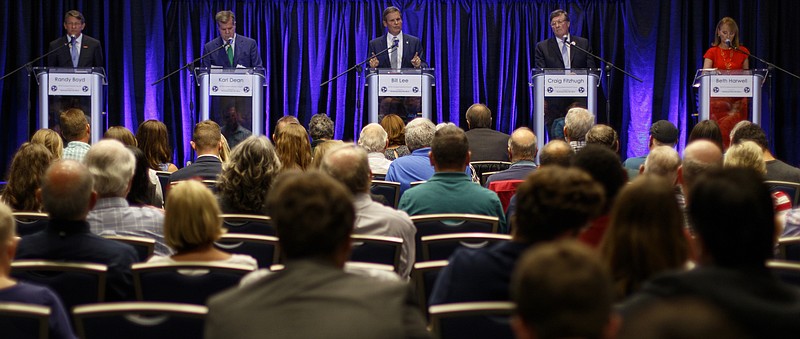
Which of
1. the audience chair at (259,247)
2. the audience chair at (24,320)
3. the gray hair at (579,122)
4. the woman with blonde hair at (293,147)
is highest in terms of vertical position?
the gray hair at (579,122)

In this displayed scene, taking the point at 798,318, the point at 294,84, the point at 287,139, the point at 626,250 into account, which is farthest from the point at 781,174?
the point at 294,84

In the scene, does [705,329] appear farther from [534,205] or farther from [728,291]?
[534,205]

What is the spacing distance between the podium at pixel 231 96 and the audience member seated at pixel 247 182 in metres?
4.09

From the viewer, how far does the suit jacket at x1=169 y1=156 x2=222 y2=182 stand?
19.5 ft

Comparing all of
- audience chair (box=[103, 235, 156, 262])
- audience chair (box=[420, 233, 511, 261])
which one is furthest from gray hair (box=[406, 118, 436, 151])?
audience chair (box=[103, 235, 156, 262])

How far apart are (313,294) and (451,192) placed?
2817 mm

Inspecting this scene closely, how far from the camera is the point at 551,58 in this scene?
10305mm

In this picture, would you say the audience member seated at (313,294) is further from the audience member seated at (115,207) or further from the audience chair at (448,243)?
the audience member seated at (115,207)

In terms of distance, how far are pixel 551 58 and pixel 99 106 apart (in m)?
4.68

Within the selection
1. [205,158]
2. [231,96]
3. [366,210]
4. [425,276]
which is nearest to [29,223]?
[366,210]

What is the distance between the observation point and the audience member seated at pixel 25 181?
16.1 feet

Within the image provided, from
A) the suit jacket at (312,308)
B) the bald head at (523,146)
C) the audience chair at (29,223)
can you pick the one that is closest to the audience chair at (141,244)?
the audience chair at (29,223)

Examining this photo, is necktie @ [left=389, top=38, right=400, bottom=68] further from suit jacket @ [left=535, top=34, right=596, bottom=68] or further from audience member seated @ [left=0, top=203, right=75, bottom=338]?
audience member seated @ [left=0, top=203, right=75, bottom=338]

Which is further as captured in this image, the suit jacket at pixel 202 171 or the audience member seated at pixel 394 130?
the audience member seated at pixel 394 130
